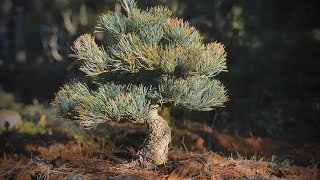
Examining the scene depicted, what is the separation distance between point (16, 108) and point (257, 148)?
4764mm

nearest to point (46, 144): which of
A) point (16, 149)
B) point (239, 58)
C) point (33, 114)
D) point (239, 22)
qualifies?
point (16, 149)

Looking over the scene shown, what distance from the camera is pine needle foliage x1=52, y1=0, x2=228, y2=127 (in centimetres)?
323

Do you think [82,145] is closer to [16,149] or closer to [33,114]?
[16,149]

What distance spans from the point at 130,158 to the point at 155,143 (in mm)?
458

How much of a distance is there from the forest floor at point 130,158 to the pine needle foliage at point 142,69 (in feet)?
1.39

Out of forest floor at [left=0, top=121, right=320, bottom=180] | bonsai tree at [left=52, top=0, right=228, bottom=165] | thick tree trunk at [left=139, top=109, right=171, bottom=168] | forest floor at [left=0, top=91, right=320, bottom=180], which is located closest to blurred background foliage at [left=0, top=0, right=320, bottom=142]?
forest floor at [left=0, top=91, right=320, bottom=180]

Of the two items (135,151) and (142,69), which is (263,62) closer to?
(135,151)

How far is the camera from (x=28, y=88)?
10.4 metres

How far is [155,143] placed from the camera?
3.57 metres

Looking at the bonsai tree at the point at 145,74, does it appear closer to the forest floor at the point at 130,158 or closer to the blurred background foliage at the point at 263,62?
the forest floor at the point at 130,158

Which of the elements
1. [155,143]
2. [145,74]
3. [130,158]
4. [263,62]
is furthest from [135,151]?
[263,62]

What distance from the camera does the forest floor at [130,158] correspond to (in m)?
3.43

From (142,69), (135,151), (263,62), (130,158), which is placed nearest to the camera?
(142,69)

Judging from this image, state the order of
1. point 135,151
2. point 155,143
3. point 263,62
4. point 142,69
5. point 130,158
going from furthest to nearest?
point 263,62
point 135,151
point 130,158
point 155,143
point 142,69
